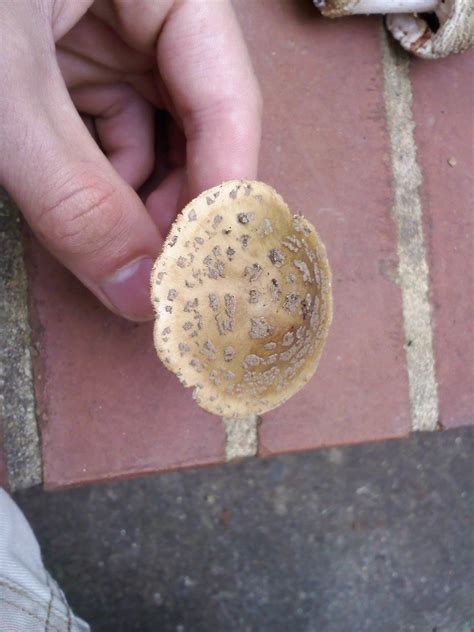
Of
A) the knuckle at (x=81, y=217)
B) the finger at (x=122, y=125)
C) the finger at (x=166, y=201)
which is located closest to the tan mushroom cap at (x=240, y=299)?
the knuckle at (x=81, y=217)

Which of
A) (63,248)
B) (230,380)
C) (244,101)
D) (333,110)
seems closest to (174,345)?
(230,380)

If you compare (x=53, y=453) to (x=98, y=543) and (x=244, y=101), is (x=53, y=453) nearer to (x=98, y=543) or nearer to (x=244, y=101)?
(x=98, y=543)

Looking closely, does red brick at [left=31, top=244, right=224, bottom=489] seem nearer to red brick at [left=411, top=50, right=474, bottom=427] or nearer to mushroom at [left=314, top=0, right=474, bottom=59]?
red brick at [left=411, top=50, right=474, bottom=427]

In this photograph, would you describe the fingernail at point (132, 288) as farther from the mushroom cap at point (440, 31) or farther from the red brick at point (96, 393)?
the mushroom cap at point (440, 31)

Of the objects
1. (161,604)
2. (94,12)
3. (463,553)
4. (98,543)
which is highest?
(94,12)

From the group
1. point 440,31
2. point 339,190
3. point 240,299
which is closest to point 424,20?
point 440,31

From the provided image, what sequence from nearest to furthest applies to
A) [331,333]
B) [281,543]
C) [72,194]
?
[72,194] < [331,333] < [281,543]

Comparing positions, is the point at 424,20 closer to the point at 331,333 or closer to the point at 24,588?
the point at 331,333
